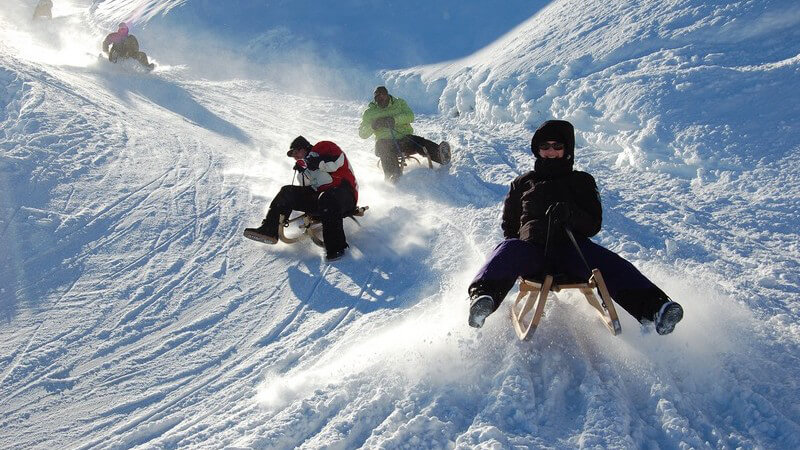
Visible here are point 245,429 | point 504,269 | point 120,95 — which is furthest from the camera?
point 120,95

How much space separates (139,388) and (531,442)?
2.55 meters

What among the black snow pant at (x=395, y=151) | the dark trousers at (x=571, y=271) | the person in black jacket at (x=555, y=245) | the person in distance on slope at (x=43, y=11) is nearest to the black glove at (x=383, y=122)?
the black snow pant at (x=395, y=151)

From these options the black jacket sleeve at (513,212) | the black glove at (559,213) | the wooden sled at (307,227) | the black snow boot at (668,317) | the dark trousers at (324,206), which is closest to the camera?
the black snow boot at (668,317)

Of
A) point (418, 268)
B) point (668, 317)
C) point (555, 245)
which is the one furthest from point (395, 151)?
point (668, 317)

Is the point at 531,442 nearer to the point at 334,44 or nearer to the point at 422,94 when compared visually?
the point at 422,94

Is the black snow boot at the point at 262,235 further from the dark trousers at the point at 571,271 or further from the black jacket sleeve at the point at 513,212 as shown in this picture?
the dark trousers at the point at 571,271

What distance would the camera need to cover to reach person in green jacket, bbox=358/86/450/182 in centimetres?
829

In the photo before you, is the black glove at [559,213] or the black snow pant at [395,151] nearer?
the black glove at [559,213]

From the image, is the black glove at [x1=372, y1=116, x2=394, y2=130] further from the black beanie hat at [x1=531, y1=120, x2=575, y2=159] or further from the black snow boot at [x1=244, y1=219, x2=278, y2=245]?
the black beanie hat at [x1=531, y1=120, x2=575, y2=159]

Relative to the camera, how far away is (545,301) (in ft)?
13.1

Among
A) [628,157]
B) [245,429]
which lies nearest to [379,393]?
[245,429]

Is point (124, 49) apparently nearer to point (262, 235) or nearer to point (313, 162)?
point (313, 162)

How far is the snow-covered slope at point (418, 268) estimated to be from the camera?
11.8ft

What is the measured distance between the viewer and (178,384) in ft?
14.4
